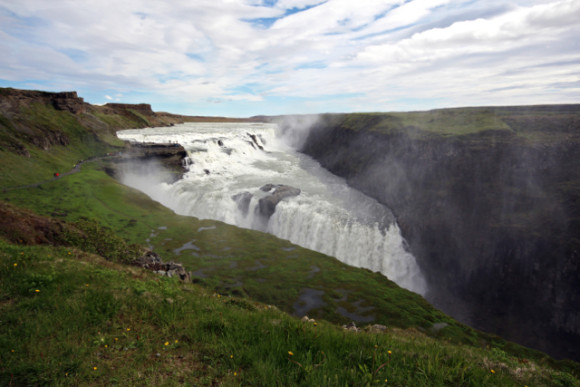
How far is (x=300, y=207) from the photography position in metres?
43.4

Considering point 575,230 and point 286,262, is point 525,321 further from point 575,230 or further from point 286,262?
point 286,262

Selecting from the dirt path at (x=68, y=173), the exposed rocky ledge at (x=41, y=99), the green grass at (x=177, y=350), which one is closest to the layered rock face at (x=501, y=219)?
the green grass at (x=177, y=350)

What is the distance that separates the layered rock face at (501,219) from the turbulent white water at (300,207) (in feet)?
12.3

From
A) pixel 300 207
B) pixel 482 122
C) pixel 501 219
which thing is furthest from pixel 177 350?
pixel 482 122

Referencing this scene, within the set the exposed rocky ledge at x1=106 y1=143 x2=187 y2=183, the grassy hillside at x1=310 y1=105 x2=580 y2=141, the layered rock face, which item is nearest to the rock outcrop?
the layered rock face

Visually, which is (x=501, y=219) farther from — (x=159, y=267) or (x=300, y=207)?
(x=159, y=267)

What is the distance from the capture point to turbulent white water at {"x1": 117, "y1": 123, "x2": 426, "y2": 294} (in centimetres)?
3903

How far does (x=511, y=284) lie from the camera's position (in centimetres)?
3356

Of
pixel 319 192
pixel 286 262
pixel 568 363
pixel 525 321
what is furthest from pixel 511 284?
pixel 319 192

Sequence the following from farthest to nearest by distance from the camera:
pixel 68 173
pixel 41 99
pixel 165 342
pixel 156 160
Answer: pixel 41 99
pixel 156 160
pixel 68 173
pixel 165 342

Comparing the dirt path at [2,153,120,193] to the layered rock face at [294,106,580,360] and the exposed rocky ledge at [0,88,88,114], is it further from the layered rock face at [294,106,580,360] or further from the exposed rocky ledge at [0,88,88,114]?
the layered rock face at [294,106,580,360]

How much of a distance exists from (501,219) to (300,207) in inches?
1045

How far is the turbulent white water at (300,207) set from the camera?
39031 mm

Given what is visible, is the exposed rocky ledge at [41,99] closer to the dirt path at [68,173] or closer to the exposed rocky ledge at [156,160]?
the dirt path at [68,173]
